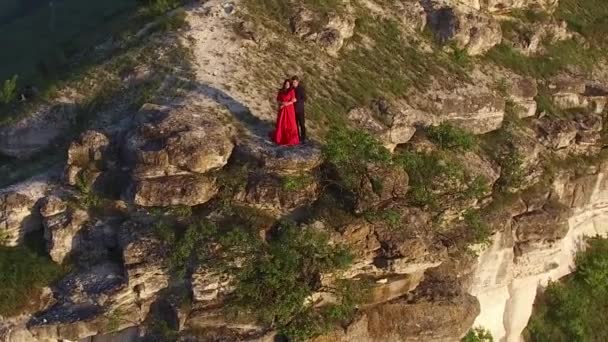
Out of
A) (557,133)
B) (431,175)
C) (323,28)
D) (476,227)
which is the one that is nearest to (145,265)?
(431,175)

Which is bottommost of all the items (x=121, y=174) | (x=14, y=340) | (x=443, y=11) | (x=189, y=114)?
(x=14, y=340)

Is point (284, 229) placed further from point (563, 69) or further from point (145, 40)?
point (563, 69)

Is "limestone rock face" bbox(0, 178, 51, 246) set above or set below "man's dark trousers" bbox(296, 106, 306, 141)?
below

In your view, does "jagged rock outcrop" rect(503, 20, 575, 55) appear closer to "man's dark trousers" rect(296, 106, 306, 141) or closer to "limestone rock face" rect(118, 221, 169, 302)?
"man's dark trousers" rect(296, 106, 306, 141)

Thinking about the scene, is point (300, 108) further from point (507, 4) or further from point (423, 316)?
point (507, 4)

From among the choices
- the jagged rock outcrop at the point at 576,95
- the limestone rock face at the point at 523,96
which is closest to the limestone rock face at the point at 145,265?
the limestone rock face at the point at 523,96

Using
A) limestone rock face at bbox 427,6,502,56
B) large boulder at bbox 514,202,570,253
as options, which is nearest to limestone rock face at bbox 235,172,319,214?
large boulder at bbox 514,202,570,253

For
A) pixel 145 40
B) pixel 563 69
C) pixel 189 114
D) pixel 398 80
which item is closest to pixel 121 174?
pixel 189 114
